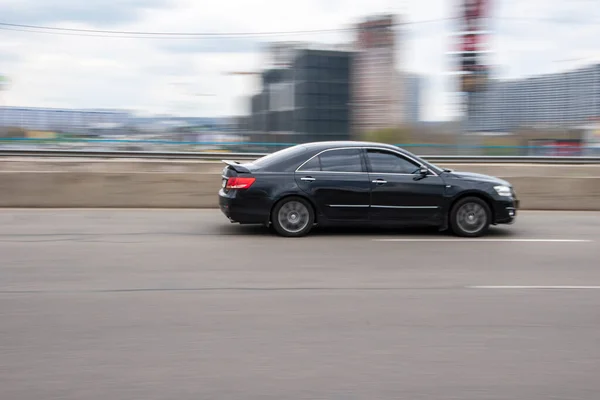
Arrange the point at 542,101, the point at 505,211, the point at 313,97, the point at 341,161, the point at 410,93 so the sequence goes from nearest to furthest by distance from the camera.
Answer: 1. the point at 341,161
2. the point at 505,211
3. the point at 313,97
4. the point at 542,101
5. the point at 410,93

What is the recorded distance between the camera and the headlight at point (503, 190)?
1105 cm

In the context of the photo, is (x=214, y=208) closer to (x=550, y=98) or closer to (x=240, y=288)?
(x=240, y=288)

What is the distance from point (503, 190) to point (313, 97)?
55018mm

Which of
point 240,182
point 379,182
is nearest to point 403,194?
point 379,182

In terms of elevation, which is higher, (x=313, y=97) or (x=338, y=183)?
(x=313, y=97)

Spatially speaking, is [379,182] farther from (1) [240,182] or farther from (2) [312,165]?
(1) [240,182]

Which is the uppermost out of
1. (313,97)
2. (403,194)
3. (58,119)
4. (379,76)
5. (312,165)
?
(379,76)

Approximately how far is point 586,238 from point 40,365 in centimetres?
896

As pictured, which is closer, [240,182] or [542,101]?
[240,182]

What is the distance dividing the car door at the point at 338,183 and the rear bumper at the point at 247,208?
0.65 m

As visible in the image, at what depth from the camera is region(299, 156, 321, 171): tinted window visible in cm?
1084

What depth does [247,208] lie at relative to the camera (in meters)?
10.7

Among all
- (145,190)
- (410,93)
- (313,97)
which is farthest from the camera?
(410,93)

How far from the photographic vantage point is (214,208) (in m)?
15.0
